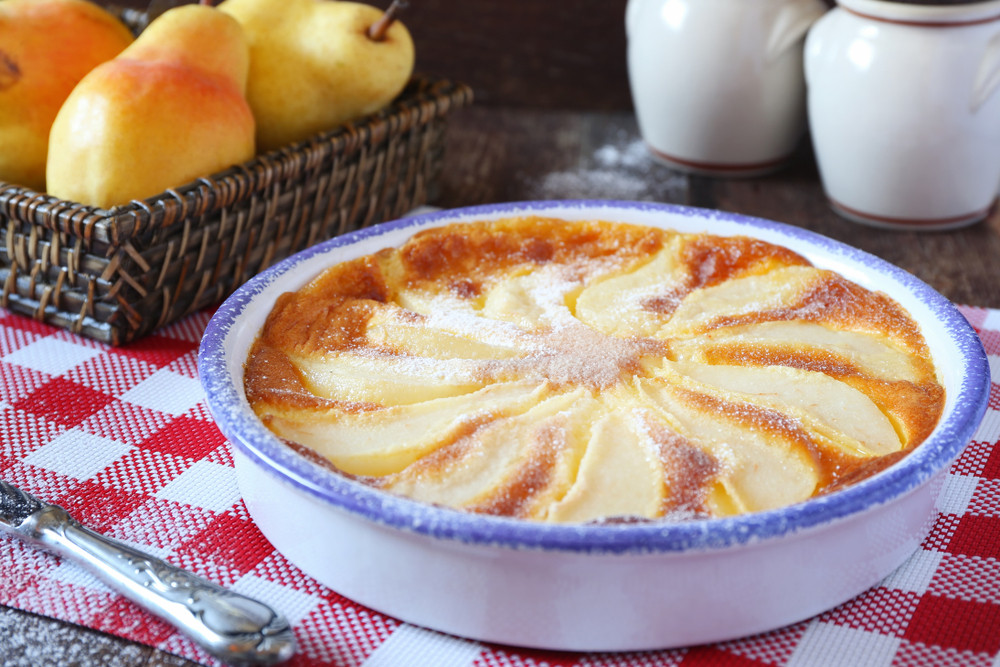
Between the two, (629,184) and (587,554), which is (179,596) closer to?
(587,554)

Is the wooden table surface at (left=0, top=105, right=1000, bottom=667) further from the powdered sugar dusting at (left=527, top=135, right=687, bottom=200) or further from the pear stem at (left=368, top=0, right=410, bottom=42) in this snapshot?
the pear stem at (left=368, top=0, right=410, bottom=42)

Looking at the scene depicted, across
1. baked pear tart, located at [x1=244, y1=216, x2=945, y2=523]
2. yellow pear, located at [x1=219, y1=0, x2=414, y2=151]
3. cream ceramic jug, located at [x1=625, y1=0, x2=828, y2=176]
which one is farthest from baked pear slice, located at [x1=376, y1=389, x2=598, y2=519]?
cream ceramic jug, located at [x1=625, y1=0, x2=828, y2=176]

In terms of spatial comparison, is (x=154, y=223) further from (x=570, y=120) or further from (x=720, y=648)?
(x=570, y=120)

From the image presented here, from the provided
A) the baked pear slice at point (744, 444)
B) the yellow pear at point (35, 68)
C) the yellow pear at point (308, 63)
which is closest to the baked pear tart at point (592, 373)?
the baked pear slice at point (744, 444)

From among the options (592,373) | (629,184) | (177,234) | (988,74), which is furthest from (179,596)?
(988,74)

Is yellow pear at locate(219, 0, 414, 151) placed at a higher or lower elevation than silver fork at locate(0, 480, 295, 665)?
higher

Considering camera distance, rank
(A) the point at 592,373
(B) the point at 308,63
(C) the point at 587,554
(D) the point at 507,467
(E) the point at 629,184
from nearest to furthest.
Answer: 1. (C) the point at 587,554
2. (D) the point at 507,467
3. (A) the point at 592,373
4. (B) the point at 308,63
5. (E) the point at 629,184
